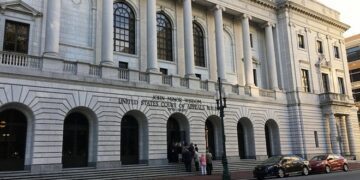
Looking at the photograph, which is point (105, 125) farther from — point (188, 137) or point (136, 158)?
point (188, 137)

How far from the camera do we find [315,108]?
4331cm

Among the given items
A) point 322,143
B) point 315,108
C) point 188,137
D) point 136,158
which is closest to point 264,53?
point 315,108

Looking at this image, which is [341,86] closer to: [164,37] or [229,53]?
[229,53]

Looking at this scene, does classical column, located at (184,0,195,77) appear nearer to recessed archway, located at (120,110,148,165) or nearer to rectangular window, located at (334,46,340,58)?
recessed archway, located at (120,110,148,165)

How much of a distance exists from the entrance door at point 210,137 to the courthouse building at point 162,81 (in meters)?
0.10

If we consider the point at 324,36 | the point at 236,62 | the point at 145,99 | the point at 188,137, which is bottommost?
the point at 188,137

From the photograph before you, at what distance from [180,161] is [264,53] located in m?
20.1

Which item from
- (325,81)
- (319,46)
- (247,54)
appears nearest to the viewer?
(247,54)

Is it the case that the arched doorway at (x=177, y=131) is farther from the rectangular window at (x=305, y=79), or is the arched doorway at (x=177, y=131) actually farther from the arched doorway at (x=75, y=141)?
the rectangular window at (x=305, y=79)

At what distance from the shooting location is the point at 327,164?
29109mm

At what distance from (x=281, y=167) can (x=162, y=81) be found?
1206 centimetres

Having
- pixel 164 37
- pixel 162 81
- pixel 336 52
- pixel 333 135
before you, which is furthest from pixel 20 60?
pixel 336 52

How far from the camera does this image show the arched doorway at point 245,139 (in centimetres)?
3703

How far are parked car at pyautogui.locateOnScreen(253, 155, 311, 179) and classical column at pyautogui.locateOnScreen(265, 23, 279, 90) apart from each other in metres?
15.3
